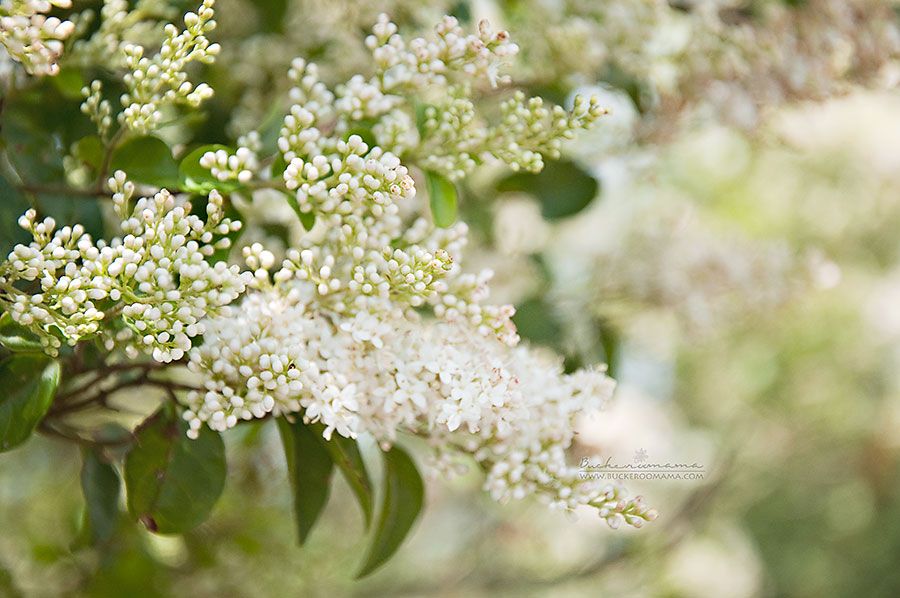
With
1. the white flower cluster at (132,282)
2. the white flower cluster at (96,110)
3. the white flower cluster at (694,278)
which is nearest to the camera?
the white flower cluster at (132,282)

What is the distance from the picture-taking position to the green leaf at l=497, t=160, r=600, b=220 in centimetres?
82

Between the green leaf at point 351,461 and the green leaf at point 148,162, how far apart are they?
166 millimetres

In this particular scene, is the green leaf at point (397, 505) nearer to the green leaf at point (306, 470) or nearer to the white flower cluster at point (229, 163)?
the green leaf at point (306, 470)

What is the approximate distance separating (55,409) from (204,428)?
10 centimetres

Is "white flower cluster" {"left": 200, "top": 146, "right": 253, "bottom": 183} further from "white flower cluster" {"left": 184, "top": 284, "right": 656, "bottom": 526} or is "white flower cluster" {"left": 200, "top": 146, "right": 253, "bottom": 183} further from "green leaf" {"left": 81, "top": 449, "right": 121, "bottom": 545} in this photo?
"green leaf" {"left": 81, "top": 449, "right": 121, "bottom": 545}

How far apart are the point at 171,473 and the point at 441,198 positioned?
21 cm

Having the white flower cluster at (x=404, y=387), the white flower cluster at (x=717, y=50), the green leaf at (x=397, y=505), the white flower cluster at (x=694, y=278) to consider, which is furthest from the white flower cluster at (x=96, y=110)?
the white flower cluster at (x=694, y=278)

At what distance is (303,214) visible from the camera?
51 cm

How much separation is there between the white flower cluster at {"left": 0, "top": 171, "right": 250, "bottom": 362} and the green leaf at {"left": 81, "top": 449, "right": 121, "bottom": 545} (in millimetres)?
186

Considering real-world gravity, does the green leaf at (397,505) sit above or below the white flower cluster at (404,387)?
below

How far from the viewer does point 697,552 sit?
7.87ft

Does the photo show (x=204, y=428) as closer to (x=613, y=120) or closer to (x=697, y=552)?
(x=613, y=120)

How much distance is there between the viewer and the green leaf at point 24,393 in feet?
1.54

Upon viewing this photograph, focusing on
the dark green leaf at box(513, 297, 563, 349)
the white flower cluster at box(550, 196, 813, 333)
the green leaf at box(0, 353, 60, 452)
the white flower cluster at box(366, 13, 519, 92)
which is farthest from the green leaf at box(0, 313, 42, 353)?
the white flower cluster at box(550, 196, 813, 333)
